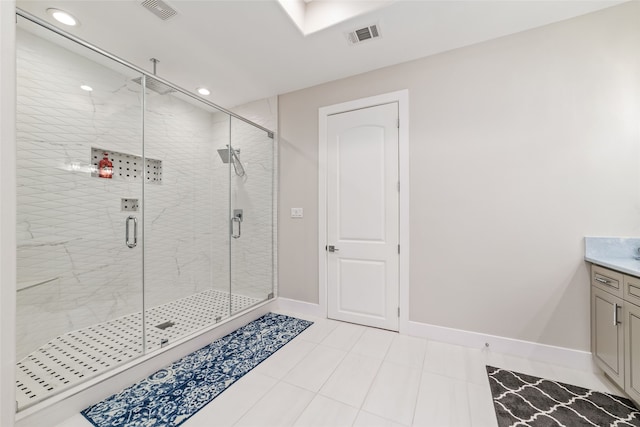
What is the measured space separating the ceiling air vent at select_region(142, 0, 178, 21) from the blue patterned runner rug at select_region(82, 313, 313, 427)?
8.79 feet

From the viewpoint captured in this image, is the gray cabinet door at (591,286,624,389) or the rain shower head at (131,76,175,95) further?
the rain shower head at (131,76,175,95)

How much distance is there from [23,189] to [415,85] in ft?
11.5

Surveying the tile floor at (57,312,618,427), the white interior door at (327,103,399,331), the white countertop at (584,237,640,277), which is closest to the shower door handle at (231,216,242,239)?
the white interior door at (327,103,399,331)

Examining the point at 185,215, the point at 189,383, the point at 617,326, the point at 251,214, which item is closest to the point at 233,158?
the point at 251,214

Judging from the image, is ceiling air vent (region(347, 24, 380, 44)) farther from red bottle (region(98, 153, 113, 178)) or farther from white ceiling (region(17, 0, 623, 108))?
red bottle (region(98, 153, 113, 178))

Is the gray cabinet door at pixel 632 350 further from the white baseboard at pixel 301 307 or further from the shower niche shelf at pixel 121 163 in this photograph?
the shower niche shelf at pixel 121 163

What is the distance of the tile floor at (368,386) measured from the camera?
4.88ft

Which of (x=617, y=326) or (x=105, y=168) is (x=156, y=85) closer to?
(x=105, y=168)

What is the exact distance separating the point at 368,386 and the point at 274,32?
2.83m

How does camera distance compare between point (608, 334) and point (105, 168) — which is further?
point (105, 168)

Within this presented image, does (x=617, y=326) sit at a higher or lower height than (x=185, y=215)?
lower

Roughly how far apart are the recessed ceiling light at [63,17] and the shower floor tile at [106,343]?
2.56m

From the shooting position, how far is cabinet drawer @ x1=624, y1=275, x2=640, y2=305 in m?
1.49

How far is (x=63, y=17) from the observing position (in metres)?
1.91
